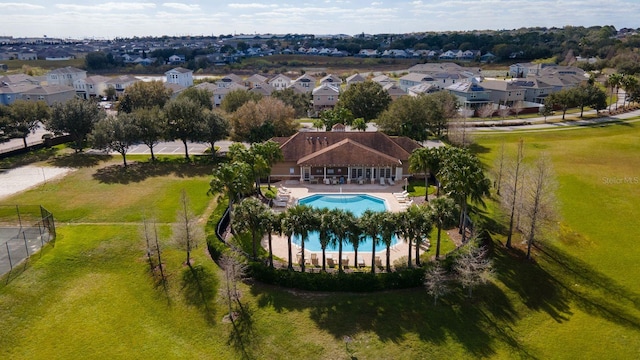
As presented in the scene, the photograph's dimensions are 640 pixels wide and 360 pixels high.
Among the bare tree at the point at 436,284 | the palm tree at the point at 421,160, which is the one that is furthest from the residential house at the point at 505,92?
the bare tree at the point at 436,284

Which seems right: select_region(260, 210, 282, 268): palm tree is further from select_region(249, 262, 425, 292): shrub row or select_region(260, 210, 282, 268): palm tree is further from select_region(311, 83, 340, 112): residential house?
select_region(311, 83, 340, 112): residential house

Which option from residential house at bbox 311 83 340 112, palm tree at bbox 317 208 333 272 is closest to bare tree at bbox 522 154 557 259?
palm tree at bbox 317 208 333 272

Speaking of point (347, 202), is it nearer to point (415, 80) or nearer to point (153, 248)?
point (153, 248)

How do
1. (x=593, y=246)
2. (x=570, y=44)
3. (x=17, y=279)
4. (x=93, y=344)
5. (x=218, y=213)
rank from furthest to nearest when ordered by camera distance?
(x=570, y=44), (x=218, y=213), (x=593, y=246), (x=17, y=279), (x=93, y=344)

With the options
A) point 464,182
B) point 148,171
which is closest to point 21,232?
point 148,171

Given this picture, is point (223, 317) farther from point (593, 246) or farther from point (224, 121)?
point (224, 121)

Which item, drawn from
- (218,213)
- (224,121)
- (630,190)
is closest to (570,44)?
(630,190)
